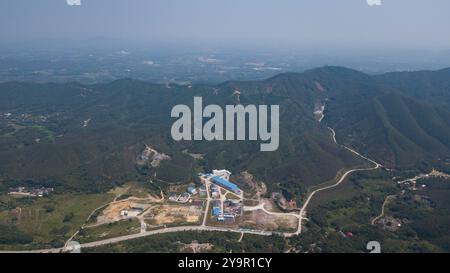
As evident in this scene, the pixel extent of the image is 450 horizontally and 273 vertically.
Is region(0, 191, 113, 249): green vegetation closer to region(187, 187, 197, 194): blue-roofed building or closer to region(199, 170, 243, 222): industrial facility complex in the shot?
region(187, 187, 197, 194): blue-roofed building

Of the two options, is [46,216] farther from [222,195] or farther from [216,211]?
[222,195]

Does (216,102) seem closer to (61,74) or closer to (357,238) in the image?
(357,238)

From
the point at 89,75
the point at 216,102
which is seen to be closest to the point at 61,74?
the point at 89,75
